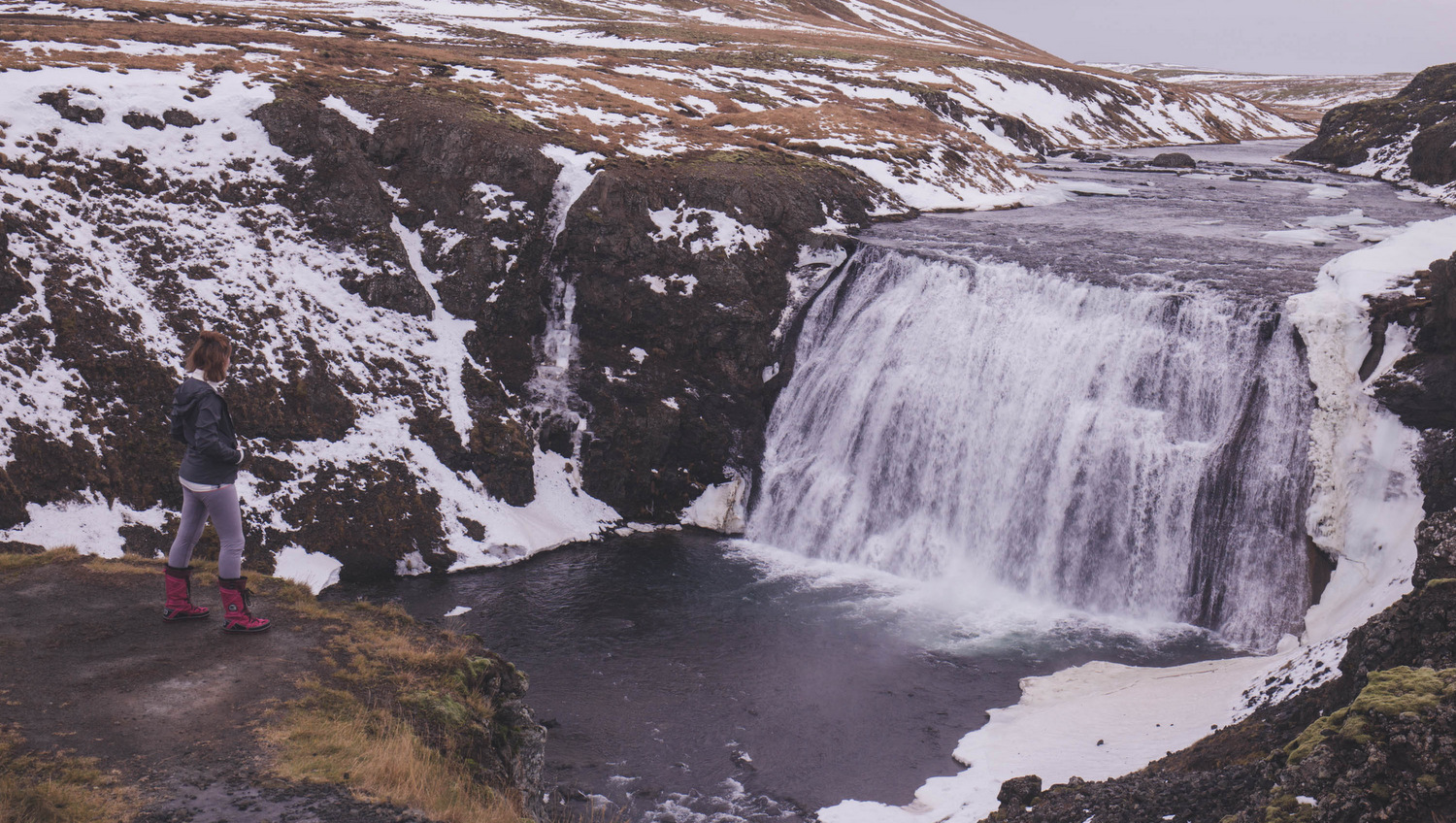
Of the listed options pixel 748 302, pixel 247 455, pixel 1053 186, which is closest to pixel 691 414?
pixel 748 302

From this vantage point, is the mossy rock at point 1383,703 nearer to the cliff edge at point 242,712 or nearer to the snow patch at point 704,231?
the cliff edge at point 242,712

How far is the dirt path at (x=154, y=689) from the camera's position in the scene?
26.7ft

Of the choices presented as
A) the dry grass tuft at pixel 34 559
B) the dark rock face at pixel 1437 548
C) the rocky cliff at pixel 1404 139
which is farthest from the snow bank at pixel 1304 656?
the rocky cliff at pixel 1404 139

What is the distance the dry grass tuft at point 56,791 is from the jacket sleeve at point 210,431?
124 inches

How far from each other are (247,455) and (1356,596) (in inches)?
927

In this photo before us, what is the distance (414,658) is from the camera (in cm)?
1170

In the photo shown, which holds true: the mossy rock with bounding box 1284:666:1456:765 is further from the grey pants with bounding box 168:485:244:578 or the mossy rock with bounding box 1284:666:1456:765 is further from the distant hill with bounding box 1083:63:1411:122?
the distant hill with bounding box 1083:63:1411:122

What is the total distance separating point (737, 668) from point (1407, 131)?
179 ft

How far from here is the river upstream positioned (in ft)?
53.2

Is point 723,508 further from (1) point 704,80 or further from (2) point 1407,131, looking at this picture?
(2) point 1407,131

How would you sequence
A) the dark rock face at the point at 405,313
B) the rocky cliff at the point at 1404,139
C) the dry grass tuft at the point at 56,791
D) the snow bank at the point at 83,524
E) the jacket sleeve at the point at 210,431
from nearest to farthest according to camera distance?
the dry grass tuft at the point at 56,791 < the jacket sleeve at the point at 210,431 < the snow bank at the point at 83,524 < the dark rock face at the point at 405,313 < the rocky cliff at the point at 1404,139

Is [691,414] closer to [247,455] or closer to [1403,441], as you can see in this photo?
[247,455]

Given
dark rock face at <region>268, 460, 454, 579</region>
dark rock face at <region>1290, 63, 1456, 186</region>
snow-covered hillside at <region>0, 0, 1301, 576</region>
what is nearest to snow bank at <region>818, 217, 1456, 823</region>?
snow-covered hillside at <region>0, 0, 1301, 576</region>

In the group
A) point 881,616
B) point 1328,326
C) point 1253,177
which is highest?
point 1253,177
